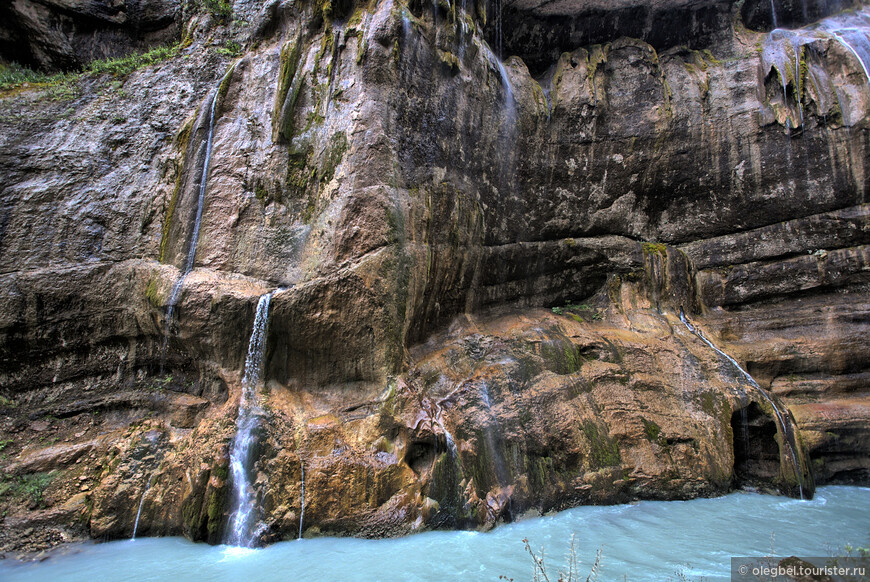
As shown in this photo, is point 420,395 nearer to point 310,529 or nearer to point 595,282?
point 310,529

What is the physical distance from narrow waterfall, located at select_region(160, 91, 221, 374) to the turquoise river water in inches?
130

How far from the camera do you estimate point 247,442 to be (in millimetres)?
7188

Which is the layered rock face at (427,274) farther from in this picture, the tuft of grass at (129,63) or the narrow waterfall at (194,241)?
the tuft of grass at (129,63)

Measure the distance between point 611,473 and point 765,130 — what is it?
9.00 m

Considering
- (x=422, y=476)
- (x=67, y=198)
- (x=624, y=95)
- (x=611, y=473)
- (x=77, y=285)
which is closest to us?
(x=422, y=476)

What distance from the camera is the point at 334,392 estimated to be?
330 inches

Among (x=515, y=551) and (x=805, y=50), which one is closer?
(x=515, y=551)

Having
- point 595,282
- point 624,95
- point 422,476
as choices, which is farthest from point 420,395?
point 624,95

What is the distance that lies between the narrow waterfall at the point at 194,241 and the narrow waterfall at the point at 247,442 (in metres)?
1.53

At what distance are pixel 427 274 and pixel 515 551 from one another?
15.7 ft

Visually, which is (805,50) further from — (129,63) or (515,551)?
(129,63)

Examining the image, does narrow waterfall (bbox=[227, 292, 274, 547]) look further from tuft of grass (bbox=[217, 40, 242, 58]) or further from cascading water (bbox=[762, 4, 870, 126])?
cascading water (bbox=[762, 4, 870, 126])

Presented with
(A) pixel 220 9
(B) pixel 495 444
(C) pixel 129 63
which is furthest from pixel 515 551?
(A) pixel 220 9

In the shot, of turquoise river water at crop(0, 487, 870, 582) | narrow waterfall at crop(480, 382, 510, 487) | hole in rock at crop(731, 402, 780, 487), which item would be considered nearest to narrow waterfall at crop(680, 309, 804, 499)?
hole in rock at crop(731, 402, 780, 487)
